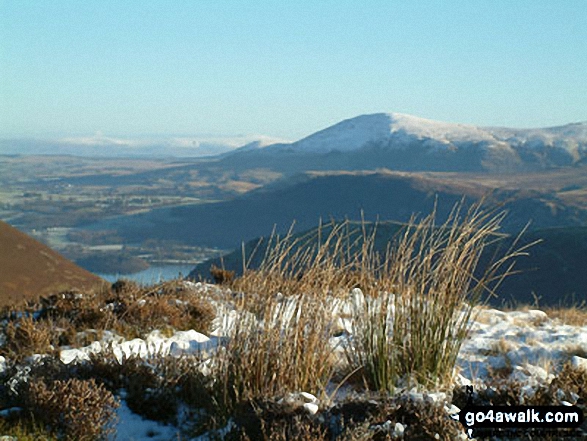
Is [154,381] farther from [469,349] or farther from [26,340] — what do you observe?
[469,349]

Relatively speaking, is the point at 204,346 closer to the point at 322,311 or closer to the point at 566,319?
the point at 322,311

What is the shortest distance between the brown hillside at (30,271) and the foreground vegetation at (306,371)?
2.71 meters

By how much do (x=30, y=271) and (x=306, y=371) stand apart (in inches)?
199

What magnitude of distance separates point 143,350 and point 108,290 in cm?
234

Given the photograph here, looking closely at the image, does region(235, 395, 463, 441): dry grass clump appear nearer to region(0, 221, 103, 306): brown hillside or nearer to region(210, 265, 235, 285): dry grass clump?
region(0, 221, 103, 306): brown hillside

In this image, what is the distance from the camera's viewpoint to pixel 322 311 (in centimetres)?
423

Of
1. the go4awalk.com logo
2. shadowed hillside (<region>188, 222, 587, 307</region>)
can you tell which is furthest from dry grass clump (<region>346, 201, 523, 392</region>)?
shadowed hillside (<region>188, 222, 587, 307</region>)

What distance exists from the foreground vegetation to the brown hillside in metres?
2.71

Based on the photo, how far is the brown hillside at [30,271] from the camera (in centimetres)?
763

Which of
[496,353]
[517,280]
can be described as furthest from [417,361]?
[517,280]

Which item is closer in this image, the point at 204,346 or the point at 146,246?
the point at 204,346

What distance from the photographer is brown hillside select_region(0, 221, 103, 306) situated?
7633mm

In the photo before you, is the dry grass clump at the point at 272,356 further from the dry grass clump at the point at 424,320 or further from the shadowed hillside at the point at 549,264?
the shadowed hillside at the point at 549,264

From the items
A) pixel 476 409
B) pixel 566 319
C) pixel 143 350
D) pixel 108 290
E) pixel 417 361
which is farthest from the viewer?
pixel 566 319
